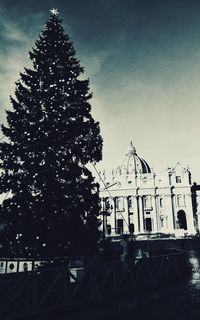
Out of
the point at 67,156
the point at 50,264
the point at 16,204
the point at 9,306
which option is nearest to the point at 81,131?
the point at 67,156

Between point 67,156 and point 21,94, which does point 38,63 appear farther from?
point 67,156

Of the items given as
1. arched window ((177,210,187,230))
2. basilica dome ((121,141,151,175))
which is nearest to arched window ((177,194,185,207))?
arched window ((177,210,187,230))

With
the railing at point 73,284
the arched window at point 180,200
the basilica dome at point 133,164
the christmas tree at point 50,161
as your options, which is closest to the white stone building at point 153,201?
the arched window at point 180,200

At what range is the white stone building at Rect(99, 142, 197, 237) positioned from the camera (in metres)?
74.1

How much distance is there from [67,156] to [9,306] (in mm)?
8178

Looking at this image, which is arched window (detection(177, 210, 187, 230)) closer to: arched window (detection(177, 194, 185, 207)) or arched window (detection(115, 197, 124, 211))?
arched window (detection(177, 194, 185, 207))

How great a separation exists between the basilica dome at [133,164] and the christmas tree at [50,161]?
80.5m

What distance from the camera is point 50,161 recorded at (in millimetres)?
14555

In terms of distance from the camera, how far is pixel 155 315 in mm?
8391

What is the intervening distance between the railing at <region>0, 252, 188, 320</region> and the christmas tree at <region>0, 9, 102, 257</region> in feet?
9.38

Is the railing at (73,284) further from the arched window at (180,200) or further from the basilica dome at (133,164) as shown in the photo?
the basilica dome at (133,164)

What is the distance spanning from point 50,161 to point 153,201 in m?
65.7

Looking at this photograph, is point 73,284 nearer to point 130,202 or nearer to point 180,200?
point 180,200

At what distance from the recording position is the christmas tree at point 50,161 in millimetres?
13508
